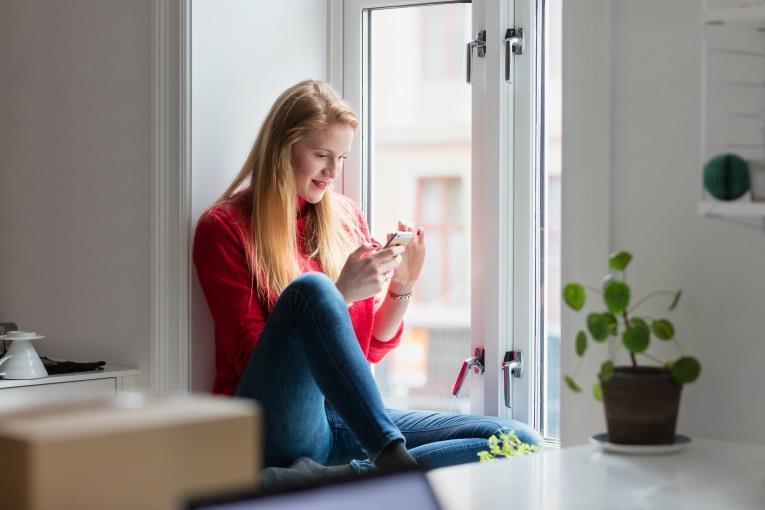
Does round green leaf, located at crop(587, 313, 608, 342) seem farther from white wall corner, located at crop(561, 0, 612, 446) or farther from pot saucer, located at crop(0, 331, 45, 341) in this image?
pot saucer, located at crop(0, 331, 45, 341)

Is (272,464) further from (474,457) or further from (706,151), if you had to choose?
(706,151)

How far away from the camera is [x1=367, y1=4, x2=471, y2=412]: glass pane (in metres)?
2.38

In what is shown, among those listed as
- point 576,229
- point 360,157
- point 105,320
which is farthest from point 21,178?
point 576,229

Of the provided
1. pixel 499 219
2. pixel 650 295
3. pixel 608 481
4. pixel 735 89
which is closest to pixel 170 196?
pixel 499 219

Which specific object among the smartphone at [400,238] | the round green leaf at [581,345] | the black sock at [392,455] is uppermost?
the smartphone at [400,238]

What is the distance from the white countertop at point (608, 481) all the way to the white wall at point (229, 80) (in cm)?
122

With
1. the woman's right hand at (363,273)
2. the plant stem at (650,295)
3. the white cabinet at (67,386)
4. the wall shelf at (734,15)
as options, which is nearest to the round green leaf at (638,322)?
the plant stem at (650,295)

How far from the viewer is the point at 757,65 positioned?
4.46 ft

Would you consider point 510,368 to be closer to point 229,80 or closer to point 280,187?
point 280,187

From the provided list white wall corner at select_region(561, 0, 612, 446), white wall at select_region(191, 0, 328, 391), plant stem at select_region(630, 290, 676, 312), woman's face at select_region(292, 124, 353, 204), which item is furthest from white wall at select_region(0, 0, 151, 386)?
plant stem at select_region(630, 290, 676, 312)

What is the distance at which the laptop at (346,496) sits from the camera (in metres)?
0.41

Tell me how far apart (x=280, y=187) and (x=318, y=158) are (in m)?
0.11

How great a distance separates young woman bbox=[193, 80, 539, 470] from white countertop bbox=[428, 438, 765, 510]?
0.63m

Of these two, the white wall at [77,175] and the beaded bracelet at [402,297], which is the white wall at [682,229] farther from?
the white wall at [77,175]
